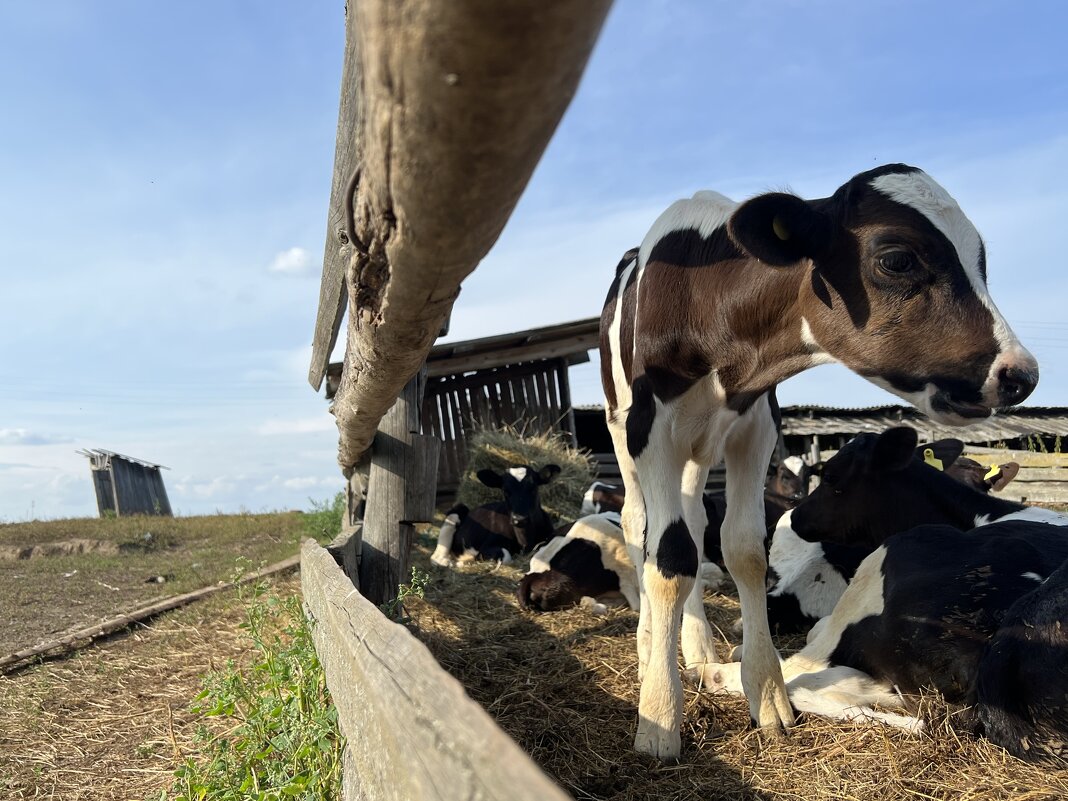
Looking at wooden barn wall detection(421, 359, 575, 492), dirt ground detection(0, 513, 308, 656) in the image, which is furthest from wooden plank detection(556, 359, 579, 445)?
dirt ground detection(0, 513, 308, 656)

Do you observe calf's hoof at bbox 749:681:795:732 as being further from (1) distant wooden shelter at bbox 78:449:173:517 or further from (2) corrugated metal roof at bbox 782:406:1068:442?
(1) distant wooden shelter at bbox 78:449:173:517

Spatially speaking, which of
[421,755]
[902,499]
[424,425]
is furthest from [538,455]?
[421,755]

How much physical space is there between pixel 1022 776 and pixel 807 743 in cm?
70

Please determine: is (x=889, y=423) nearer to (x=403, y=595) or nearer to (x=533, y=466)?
(x=533, y=466)

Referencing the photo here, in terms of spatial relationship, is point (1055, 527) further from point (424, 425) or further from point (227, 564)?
point (424, 425)

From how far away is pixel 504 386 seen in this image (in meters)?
14.0

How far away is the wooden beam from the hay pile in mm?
10120

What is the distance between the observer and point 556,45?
906 mm

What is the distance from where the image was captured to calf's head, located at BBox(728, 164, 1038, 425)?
2.76 meters

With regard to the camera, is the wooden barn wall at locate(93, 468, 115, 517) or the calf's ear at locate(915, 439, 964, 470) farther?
the wooden barn wall at locate(93, 468, 115, 517)

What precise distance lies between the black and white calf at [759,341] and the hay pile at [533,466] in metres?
7.68

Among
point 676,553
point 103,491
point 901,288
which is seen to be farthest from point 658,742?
point 103,491

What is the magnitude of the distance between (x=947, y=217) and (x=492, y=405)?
1125 centimetres

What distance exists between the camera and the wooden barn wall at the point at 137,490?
21.7 metres
